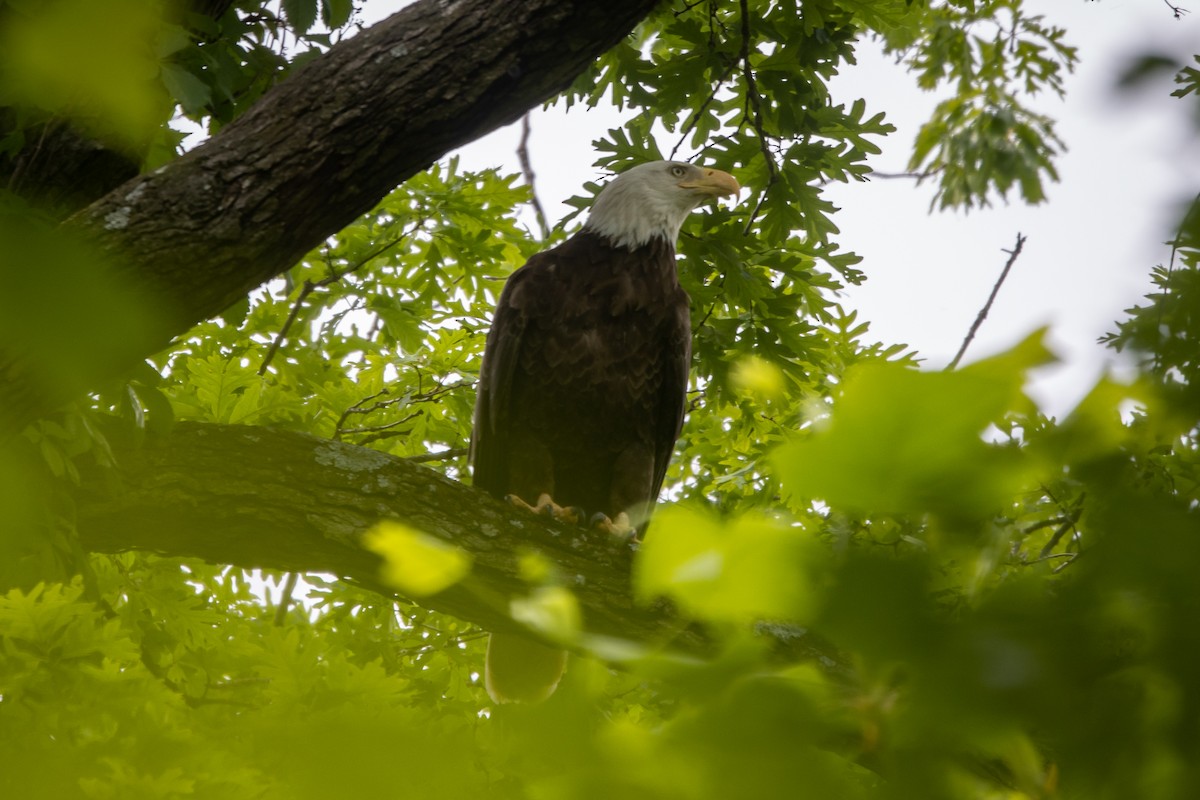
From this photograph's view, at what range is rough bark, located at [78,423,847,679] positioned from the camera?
2818mm

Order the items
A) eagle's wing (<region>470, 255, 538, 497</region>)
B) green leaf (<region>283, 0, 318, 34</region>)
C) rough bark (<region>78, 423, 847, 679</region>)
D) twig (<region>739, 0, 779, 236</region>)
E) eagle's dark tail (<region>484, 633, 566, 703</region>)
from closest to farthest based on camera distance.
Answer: green leaf (<region>283, 0, 318, 34</region>) → rough bark (<region>78, 423, 847, 679</region>) → twig (<region>739, 0, 779, 236</region>) → eagle's dark tail (<region>484, 633, 566, 703</region>) → eagle's wing (<region>470, 255, 538, 497</region>)

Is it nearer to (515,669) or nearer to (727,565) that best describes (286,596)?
(515,669)

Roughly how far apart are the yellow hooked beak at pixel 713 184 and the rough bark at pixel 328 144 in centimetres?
229

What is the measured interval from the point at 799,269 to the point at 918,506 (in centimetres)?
362

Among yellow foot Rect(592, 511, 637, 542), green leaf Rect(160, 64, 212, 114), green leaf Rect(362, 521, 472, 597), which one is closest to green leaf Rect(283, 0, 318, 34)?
green leaf Rect(160, 64, 212, 114)

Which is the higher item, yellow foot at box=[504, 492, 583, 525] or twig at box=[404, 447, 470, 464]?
twig at box=[404, 447, 470, 464]

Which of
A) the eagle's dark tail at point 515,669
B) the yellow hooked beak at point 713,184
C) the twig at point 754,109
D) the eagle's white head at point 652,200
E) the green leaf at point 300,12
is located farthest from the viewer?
the yellow hooked beak at point 713,184

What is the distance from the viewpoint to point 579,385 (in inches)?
167

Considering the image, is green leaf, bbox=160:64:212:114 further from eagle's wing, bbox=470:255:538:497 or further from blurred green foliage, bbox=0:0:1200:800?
eagle's wing, bbox=470:255:538:497

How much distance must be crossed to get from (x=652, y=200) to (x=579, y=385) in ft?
3.54

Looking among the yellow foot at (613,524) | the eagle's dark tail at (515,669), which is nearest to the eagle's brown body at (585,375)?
the yellow foot at (613,524)

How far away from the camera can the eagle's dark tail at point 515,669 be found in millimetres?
4000

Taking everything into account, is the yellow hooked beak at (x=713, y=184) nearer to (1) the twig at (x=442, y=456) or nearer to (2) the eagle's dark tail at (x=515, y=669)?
(1) the twig at (x=442, y=456)

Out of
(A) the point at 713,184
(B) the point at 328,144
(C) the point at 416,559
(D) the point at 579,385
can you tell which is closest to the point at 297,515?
(B) the point at 328,144
